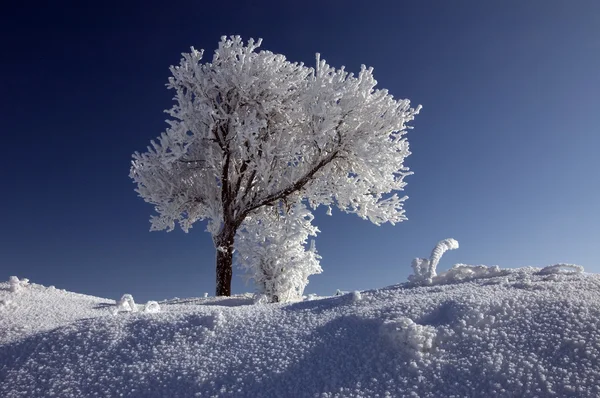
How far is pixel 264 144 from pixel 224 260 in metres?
2.60

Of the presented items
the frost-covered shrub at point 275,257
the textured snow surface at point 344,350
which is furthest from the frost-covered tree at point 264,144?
the textured snow surface at point 344,350

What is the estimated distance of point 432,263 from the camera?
4.14 m

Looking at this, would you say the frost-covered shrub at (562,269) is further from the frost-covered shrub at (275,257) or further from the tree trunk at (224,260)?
the tree trunk at (224,260)

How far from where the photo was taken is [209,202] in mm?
9812

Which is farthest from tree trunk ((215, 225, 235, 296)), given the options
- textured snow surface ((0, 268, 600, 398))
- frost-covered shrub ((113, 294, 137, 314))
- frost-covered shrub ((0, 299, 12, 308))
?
textured snow surface ((0, 268, 600, 398))

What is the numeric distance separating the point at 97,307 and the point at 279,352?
9.18 feet

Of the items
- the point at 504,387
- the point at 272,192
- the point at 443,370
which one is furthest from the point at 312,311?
the point at 272,192

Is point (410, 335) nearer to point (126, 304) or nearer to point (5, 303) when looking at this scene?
point (126, 304)

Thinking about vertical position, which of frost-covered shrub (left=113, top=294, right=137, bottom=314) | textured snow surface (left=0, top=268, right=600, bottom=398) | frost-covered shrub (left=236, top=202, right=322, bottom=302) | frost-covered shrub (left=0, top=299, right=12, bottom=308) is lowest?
textured snow surface (left=0, top=268, right=600, bottom=398)

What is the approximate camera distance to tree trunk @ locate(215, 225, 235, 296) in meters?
9.36

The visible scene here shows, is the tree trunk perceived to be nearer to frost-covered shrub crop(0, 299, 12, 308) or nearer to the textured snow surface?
frost-covered shrub crop(0, 299, 12, 308)

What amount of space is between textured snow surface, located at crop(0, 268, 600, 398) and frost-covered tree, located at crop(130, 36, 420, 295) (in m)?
5.92

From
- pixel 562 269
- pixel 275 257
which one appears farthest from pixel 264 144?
pixel 562 269

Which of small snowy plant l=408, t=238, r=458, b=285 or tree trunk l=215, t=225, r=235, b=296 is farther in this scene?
tree trunk l=215, t=225, r=235, b=296
